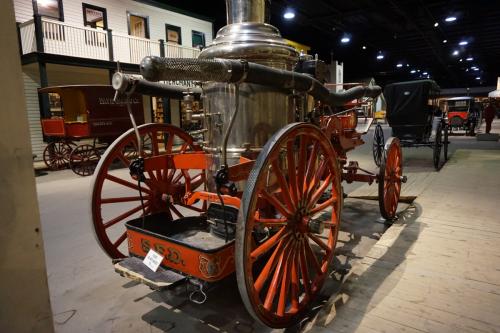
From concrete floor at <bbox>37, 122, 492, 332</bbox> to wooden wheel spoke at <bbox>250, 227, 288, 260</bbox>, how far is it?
0.70 meters

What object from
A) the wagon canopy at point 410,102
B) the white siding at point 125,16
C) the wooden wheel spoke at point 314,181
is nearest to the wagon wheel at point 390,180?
the wooden wheel spoke at point 314,181

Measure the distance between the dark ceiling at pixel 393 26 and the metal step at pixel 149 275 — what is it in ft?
42.8

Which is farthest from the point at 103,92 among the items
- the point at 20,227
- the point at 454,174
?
the point at 20,227

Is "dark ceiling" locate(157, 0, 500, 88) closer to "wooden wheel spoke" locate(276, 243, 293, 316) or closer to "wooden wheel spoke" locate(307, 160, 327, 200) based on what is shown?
"wooden wheel spoke" locate(307, 160, 327, 200)

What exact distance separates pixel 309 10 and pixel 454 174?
10192 mm

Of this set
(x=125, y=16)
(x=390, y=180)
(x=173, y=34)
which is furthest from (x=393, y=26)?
(x=390, y=180)

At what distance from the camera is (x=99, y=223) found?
2812 mm

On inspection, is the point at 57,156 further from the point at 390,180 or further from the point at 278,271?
the point at 278,271

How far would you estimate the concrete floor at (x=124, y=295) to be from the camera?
258 centimetres

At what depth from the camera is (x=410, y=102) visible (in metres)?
9.01

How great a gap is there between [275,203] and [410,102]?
8.01m

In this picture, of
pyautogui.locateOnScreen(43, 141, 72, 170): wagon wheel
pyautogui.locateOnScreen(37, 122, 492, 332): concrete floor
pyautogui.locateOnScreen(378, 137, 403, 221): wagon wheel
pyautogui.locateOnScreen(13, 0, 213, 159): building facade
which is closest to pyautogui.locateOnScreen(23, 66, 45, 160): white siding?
pyautogui.locateOnScreen(13, 0, 213, 159): building facade

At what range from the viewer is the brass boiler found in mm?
2689

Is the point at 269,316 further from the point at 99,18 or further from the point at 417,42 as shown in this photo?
the point at 417,42
